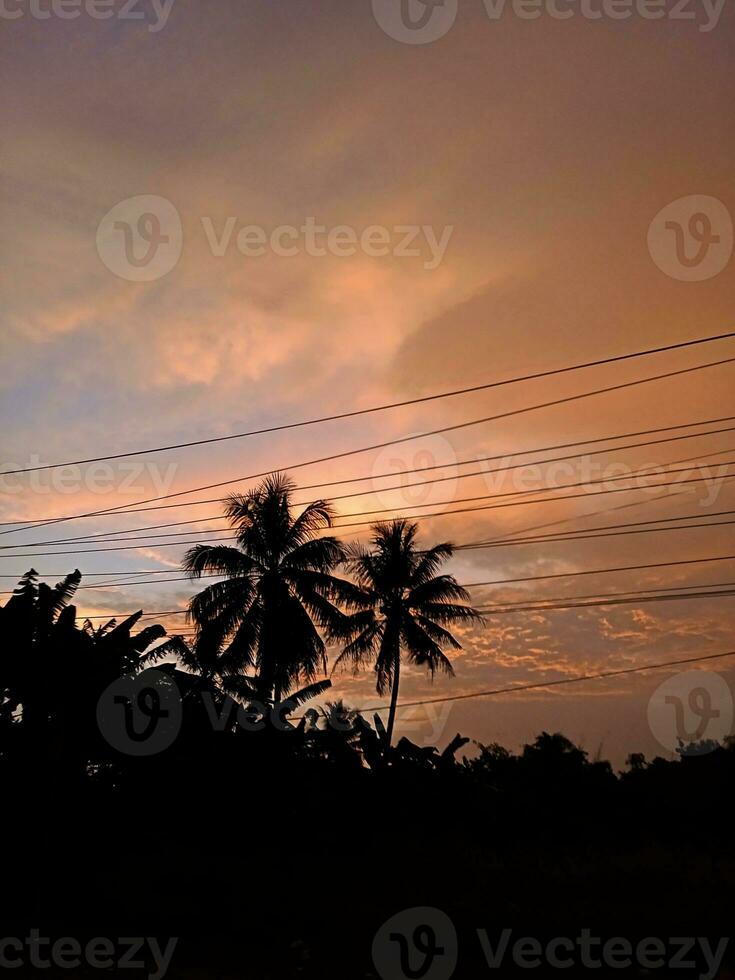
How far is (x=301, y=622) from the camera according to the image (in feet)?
105

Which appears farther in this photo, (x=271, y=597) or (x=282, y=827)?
(x=271, y=597)

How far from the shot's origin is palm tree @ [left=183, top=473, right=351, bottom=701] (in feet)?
105

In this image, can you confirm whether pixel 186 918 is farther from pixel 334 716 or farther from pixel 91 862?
pixel 334 716

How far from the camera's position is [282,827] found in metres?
22.7

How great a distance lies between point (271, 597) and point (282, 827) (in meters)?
10.6

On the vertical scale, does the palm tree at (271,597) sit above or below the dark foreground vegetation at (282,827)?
above

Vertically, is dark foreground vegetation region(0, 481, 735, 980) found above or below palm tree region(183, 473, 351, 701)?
below

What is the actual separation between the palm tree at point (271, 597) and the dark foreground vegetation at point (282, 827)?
4.72 feet

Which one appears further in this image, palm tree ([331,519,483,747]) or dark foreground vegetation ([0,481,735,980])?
palm tree ([331,519,483,747])

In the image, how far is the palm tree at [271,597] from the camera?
32000 mm

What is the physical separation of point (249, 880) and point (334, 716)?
918 cm

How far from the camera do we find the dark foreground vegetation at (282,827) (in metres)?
14.9

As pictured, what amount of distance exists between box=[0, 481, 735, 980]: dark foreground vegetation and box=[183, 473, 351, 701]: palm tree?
144 centimetres

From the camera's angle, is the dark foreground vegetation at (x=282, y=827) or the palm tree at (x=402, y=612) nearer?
the dark foreground vegetation at (x=282, y=827)
